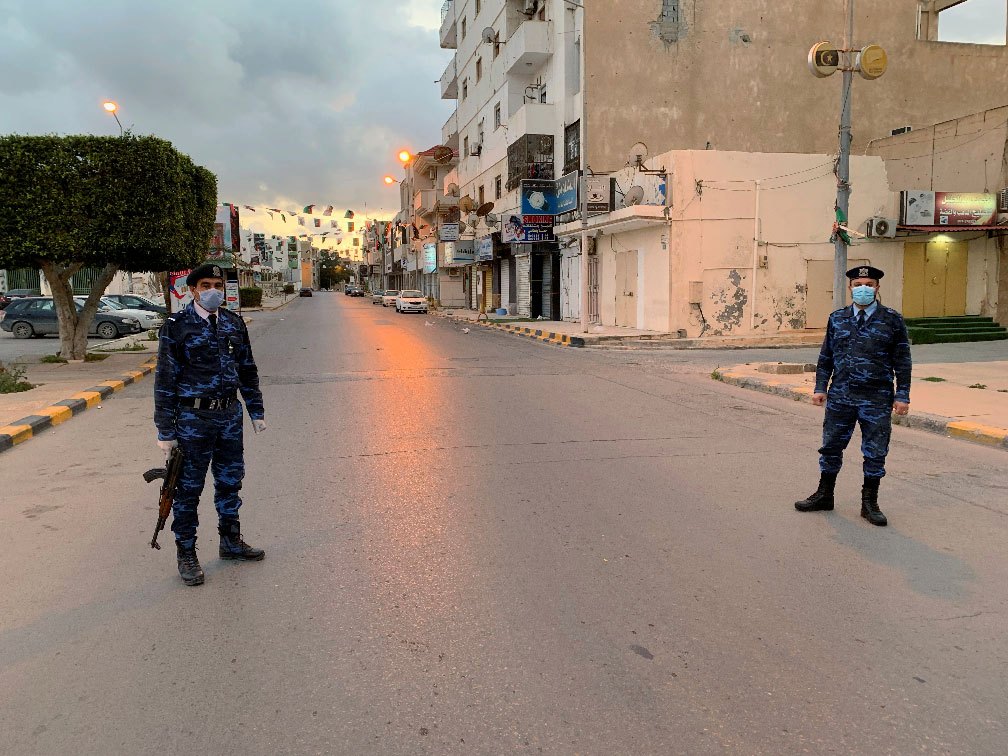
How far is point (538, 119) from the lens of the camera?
31.6 meters

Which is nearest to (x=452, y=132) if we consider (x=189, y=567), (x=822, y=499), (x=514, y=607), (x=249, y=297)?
(x=249, y=297)

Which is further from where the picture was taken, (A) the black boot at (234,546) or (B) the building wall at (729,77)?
(B) the building wall at (729,77)

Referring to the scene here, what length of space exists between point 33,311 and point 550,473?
23.6 m

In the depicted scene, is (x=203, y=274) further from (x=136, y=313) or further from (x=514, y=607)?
(x=136, y=313)

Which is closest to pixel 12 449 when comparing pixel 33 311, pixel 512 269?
pixel 33 311

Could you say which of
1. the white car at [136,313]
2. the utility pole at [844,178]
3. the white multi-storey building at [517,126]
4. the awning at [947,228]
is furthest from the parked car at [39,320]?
the awning at [947,228]

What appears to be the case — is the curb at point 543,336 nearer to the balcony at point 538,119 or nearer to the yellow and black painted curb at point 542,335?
the yellow and black painted curb at point 542,335

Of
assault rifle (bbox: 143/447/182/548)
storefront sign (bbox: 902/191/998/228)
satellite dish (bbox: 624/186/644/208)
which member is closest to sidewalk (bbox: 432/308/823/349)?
satellite dish (bbox: 624/186/644/208)

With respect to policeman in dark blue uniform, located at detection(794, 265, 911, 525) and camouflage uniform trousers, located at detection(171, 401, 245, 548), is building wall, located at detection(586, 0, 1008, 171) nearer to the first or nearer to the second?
policeman in dark blue uniform, located at detection(794, 265, 911, 525)

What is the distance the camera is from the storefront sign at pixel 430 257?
54.7 meters

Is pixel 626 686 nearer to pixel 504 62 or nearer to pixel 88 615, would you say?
pixel 88 615

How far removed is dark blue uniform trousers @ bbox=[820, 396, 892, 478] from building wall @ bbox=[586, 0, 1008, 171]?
79.9 ft

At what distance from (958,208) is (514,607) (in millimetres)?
22293

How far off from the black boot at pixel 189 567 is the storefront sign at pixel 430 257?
50.8 m
